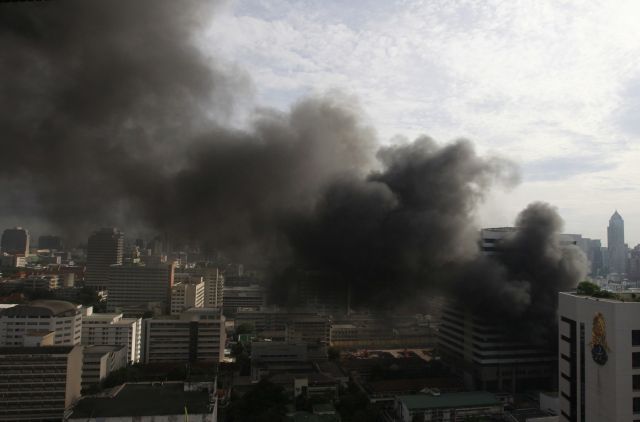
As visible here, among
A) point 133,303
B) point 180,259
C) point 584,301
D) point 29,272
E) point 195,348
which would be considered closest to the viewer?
point 584,301

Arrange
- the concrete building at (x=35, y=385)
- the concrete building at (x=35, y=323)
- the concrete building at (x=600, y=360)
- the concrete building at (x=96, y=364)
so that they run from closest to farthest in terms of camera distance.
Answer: the concrete building at (x=600, y=360)
the concrete building at (x=35, y=385)
the concrete building at (x=96, y=364)
the concrete building at (x=35, y=323)

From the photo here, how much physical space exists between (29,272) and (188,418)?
50.6 m

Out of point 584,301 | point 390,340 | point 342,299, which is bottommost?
point 390,340

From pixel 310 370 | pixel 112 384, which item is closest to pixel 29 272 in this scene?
pixel 112 384

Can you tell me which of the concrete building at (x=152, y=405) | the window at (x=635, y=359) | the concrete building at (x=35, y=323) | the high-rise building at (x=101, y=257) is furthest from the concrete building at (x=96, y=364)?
the high-rise building at (x=101, y=257)

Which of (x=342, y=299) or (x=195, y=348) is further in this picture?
(x=195, y=348)

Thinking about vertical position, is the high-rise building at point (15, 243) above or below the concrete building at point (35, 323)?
above

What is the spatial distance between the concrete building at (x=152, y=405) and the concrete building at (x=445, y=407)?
7.14m

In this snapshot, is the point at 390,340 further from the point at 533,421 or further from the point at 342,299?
the point at 533,421

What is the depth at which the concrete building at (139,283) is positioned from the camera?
47438 millimetres

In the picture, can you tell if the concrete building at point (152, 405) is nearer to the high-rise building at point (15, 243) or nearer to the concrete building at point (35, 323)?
the concrete building at point (35, 323)

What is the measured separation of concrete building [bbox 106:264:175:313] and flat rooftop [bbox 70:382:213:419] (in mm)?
31595

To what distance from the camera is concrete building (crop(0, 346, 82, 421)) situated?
17.9m

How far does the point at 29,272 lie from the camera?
55781mm
